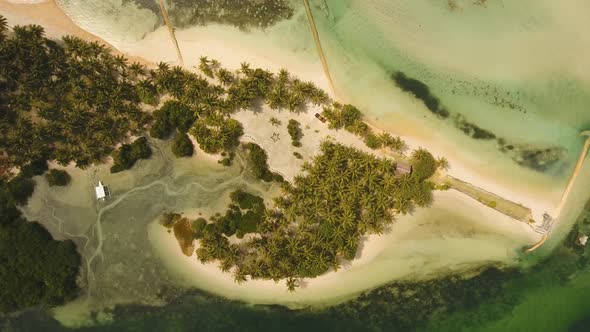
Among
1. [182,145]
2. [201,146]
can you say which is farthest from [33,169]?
[201,146]

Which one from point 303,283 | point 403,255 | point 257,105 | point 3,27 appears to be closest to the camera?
point 3,27

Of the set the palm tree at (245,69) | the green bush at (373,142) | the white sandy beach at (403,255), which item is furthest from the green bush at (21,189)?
the green bush at (373,142)

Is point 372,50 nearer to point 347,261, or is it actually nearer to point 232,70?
point 232,70

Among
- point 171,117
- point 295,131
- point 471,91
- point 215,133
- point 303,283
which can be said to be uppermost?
point 471,91

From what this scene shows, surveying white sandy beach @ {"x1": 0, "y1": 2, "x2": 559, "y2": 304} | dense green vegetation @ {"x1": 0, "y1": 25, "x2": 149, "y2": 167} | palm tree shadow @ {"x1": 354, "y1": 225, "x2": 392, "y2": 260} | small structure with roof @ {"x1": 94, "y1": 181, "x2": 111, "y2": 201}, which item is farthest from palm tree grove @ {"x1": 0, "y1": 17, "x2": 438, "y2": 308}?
small structure with roof @ {"x1": 94, "y1": 181, "x2": 111, "y2": 201}

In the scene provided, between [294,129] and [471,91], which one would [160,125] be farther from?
[471,91]

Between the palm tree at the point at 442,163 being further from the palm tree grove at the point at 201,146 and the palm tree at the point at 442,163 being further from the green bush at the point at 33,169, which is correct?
the green bush at the point at 33,169
